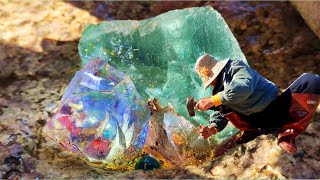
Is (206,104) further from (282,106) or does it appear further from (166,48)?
(166,48)

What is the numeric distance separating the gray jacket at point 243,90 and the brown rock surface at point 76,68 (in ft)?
1.48

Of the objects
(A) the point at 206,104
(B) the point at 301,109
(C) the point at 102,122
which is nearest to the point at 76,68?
(C) the point at 102,122

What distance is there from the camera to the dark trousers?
10.3 feet

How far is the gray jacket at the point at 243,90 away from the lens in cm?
294

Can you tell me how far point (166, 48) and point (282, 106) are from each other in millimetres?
1344

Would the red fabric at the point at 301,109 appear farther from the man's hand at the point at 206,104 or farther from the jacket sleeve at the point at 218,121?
the man's hand at the point at 206,104

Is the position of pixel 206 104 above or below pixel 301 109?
above

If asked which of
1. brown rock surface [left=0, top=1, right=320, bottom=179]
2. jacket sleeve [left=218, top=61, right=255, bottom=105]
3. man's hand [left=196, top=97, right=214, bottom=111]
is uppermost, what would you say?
jacket sleeve [left=218, top=61, right=255, bottom=105]

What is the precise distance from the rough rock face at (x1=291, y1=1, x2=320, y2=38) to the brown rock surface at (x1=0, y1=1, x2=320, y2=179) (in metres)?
0.13

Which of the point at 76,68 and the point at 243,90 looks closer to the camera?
the point at 243,90

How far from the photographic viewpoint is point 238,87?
2.92m

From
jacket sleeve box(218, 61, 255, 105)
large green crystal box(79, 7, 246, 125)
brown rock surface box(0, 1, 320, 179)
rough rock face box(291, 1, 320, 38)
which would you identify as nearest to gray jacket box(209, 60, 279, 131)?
jacket sleeve box(218, 61, 255, 105)

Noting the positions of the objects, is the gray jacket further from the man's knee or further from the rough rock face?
the rough rock face

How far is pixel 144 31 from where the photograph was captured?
4.30 m
